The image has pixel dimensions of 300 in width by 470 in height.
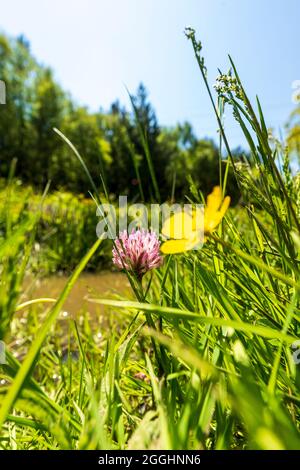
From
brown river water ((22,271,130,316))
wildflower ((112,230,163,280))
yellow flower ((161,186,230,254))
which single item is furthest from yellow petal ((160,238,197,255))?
brown river water ((22,271,130,316))

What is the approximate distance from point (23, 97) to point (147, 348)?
940 inches

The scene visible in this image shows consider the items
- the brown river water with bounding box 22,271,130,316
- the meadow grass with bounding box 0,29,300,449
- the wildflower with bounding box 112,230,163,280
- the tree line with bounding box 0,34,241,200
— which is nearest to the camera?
the meadow grass with bounding box 0,29,300,449

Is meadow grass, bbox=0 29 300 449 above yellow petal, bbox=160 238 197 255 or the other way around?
the other way around

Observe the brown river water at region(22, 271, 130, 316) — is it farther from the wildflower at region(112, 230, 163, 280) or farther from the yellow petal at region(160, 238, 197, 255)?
the yellow petal at region(160, 238, 197, 255)

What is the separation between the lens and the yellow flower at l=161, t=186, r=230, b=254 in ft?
1.05

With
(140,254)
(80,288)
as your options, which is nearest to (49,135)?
(80,288)

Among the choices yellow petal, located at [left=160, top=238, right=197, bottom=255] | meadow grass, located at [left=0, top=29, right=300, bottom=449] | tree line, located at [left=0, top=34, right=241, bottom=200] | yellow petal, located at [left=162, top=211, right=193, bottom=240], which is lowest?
meadow grass, located at [left=0, top=29, right=300, bottom=449]

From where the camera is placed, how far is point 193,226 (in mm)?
337

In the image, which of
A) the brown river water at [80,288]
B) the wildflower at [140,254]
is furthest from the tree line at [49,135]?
the wildflower at [140,254]

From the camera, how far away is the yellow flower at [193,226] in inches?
12.7

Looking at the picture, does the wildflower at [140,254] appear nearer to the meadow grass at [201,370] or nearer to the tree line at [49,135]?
the meadow grass at [201,370]
